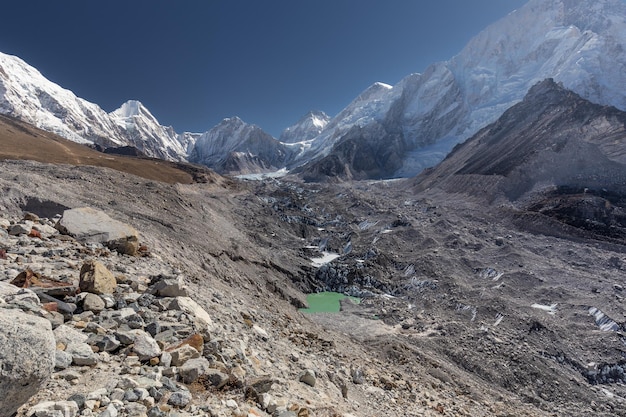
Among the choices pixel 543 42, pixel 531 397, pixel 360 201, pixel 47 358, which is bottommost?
pixel 531 397

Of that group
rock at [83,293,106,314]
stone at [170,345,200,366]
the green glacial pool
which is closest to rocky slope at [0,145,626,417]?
rock at [83,293,106,314]

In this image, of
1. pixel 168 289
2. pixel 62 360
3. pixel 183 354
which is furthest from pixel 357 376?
pixel 62 360

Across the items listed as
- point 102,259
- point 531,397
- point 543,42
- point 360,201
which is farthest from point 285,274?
point 543,42

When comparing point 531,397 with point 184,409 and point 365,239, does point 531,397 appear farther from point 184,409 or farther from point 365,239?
point 365,239

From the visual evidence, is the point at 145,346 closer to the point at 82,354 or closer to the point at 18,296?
the point at 82,354

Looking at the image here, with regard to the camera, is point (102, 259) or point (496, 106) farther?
point (496, 106)

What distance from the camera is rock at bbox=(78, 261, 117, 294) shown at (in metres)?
8.49

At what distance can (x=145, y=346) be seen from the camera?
270 inches

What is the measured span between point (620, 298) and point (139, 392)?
121 ft

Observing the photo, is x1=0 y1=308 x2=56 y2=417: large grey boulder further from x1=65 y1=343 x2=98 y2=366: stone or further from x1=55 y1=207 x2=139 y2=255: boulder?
x1=55 y1=207 x2=139 y2=255: boulder

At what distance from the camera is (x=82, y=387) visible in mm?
5543

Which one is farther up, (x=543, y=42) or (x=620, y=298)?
(x=543, y=42)

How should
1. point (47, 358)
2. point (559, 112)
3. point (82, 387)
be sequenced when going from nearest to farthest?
point (47, 358), point (82, 387), point (559, 112)

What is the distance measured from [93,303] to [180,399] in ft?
10.9
